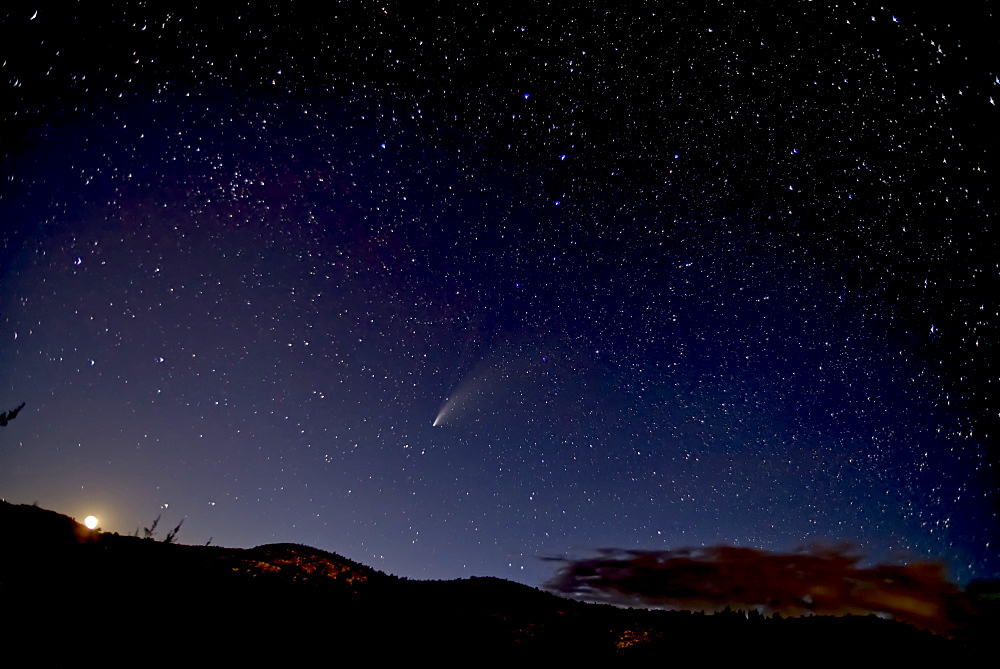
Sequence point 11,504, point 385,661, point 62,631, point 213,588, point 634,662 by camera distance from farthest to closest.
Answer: point 634,662, point 11,504, point 213,588, point 385,661, point 62,631

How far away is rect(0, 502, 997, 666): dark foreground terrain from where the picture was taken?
5.87m

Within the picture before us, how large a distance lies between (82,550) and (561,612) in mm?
9208

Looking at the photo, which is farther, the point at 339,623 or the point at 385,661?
the point at 339,623

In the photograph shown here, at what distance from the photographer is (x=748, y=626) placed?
980 cm

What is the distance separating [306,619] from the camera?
7309 mm

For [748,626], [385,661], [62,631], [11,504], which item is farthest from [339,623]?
[748,626]

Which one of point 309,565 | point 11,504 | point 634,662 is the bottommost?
point 634,662

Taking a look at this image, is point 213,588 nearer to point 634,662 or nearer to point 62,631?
point 62,631

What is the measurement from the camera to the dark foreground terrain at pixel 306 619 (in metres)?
5.87

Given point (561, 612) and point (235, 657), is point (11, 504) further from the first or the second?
point (561, 612)

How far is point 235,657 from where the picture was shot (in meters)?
6.03

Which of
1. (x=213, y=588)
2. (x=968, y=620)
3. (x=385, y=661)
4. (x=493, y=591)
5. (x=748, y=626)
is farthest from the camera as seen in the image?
(x=968, y=620)

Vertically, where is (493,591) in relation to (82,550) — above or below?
below

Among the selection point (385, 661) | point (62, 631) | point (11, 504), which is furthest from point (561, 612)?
point (11, 504)
